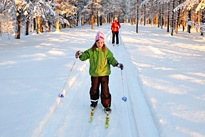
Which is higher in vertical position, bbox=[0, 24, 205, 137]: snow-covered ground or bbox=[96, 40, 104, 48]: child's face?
bbox=[96, 40, 104, 48]: child's face

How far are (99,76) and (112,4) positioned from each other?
64374mm

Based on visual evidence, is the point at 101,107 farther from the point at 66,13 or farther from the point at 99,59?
the point at 66,13

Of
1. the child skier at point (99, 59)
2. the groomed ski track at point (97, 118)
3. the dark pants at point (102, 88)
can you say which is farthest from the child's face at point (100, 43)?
the groomed ski track at point (97, 118)

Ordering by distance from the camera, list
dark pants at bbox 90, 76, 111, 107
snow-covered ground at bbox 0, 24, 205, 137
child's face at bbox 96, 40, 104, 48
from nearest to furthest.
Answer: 1. snow-covered ground at bbox 0, 24, 205, 137
2. child's face at bbox 96, 40, 104, 48
3. dark pants at bbox 90, 76, 111, 107

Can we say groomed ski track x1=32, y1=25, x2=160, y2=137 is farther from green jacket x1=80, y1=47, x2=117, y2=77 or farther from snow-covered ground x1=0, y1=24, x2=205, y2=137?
green jacket x1=80, y1=47, x2=117, y2=77

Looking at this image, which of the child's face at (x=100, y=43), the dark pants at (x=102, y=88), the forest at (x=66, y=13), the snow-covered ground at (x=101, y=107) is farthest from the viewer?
the forest at (x=66, y=13)

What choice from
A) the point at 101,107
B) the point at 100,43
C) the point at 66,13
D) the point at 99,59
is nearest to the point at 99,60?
the point at 99,59

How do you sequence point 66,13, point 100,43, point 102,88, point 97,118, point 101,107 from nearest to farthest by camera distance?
point 100,43
point 97,118
point 102,88
point 101,107
point 66,13

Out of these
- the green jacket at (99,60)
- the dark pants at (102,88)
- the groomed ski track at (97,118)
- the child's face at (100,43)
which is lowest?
the groomed ski track at (97,118)

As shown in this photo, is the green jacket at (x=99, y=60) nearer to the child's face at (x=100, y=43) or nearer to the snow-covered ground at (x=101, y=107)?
the child's face at (x=100, y=43)

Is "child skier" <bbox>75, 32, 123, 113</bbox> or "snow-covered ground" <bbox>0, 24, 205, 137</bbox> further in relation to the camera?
"child skier" <bbox>75, 32, 123, 113</bbox>

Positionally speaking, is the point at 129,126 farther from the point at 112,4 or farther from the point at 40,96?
the point at 112,4

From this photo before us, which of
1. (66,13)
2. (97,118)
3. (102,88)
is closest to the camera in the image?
(97,118)

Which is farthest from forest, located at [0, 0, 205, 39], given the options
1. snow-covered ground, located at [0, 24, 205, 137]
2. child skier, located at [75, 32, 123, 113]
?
child skier, located at [75, 32, 123, 113]
